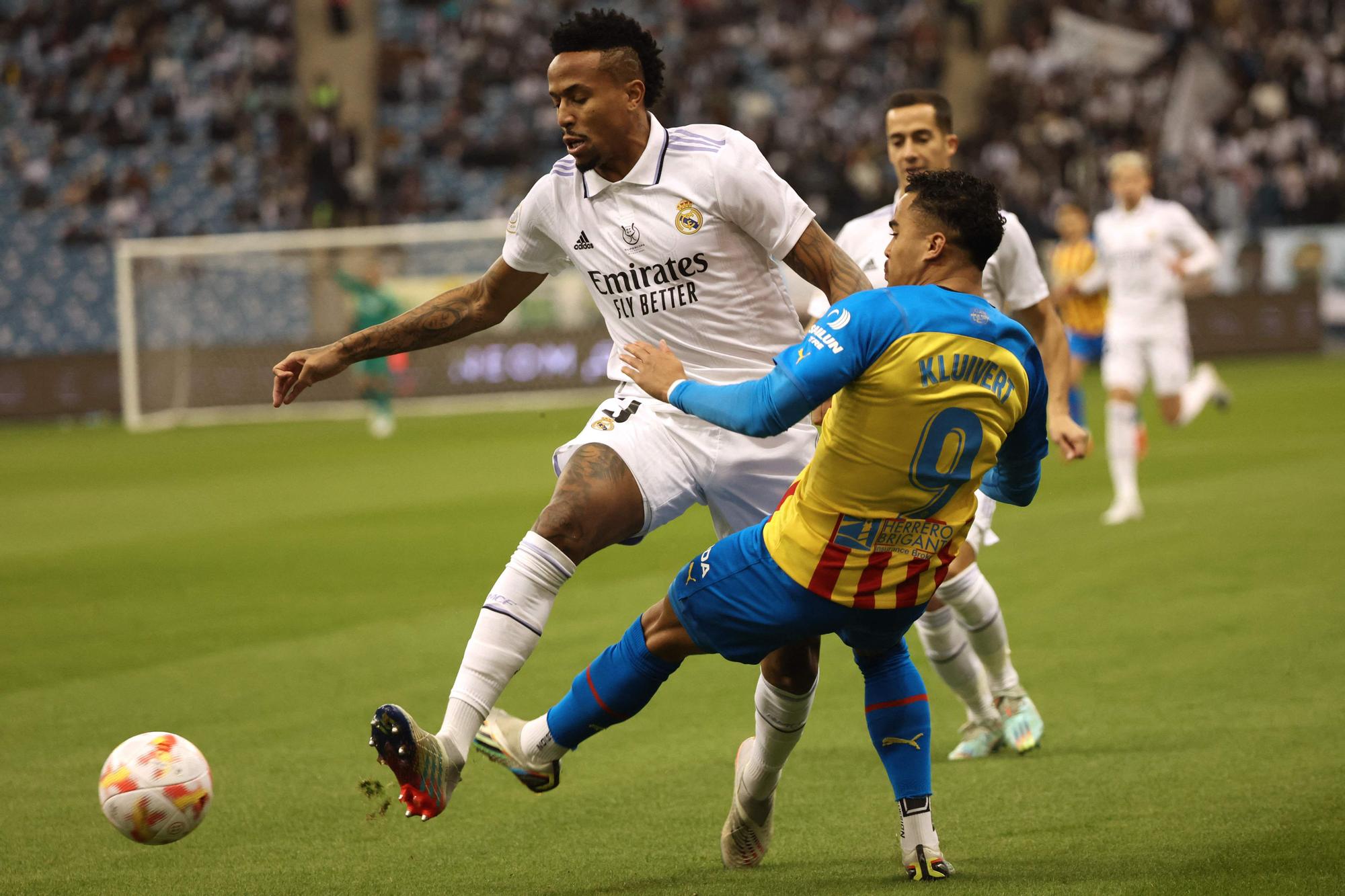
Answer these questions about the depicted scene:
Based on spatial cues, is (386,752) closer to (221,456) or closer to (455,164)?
(221,456)

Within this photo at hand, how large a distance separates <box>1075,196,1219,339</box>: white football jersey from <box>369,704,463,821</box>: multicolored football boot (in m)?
9.14

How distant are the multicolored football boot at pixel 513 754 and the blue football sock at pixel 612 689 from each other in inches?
4.5

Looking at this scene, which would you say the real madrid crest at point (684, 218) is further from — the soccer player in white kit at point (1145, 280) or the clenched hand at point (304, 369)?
the soccer player in white kit at point (1145, 280)

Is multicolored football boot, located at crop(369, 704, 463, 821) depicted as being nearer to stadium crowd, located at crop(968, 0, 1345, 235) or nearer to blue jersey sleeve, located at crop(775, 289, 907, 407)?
blue jersey sleeve, located at crop(775, 289, 907, 407)

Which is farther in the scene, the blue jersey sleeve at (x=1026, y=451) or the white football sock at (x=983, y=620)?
the white football sock at (x=983, y=620)

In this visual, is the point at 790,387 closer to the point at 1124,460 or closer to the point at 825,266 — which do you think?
the point at 825,266

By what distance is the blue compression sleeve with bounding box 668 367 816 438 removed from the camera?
367cm

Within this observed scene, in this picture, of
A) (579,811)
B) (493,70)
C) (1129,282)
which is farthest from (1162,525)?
(493,70)

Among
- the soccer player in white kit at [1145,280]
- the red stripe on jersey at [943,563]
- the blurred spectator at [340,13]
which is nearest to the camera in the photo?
the red stripe on jersey at [943,563]

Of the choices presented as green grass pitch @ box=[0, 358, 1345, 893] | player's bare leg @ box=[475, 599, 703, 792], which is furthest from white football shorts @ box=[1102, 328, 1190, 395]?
player's bare leg @ box=[475, 599, 703, 792]

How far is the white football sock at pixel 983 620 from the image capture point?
5.58 m

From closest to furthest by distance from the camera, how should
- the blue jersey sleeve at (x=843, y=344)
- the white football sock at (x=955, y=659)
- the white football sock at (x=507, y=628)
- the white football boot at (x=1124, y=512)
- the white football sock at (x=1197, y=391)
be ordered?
1. the blue jersey sleeve at (x=843, y=344)
2. the white football sock at (x=507, y=628)
3. the white football sock at (x=955, y=659)
4. the white football boot at (x=1124, y=512)
5. the white football sock at (x=1197, y=391)

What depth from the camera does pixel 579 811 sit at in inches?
199

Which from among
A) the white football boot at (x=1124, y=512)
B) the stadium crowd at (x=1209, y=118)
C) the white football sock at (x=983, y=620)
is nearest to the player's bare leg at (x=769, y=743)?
the white football sock at (x=983, y=620)
